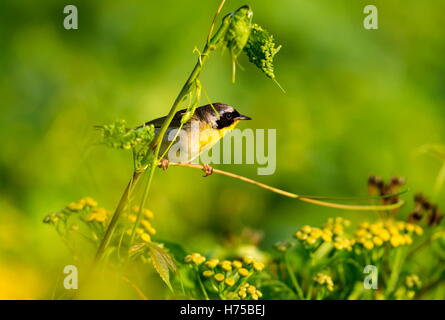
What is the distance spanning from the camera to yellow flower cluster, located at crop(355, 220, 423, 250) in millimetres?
1719

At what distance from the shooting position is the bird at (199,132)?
1729 mm

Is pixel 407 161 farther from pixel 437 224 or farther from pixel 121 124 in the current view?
pixel 121 124

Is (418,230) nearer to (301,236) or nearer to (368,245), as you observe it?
(368,245)

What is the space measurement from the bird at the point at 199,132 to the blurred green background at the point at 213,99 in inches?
17.5

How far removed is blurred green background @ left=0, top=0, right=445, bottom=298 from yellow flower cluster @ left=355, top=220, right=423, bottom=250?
563 mm

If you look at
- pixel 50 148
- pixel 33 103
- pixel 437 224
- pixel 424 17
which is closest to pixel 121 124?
pixel 437 224

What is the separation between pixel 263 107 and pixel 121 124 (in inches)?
73.9

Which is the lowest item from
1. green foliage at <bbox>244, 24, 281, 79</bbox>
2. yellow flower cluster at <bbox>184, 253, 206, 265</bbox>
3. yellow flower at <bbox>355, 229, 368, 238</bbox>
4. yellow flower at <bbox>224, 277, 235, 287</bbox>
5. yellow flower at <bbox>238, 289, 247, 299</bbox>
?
yellow flower at <bbox>238, 289, 247, 299</bbox>

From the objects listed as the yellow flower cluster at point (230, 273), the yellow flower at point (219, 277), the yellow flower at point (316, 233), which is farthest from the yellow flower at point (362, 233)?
the yellow flower at point (219, 277)

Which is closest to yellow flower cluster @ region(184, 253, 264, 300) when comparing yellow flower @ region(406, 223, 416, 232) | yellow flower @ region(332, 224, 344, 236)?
yellow flower @ region(332, 224, 344, 236)

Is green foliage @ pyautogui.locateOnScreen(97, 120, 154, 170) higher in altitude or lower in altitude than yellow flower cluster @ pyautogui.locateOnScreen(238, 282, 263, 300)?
higher

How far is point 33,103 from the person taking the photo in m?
2.75

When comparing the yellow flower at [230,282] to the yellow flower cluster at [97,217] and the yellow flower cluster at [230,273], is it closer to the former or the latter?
the yellow flower cluster at [230,273]

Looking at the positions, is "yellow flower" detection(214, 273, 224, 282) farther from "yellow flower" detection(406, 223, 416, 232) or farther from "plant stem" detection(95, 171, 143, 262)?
"yellow flower" detection(406, 223, 416, 232)
